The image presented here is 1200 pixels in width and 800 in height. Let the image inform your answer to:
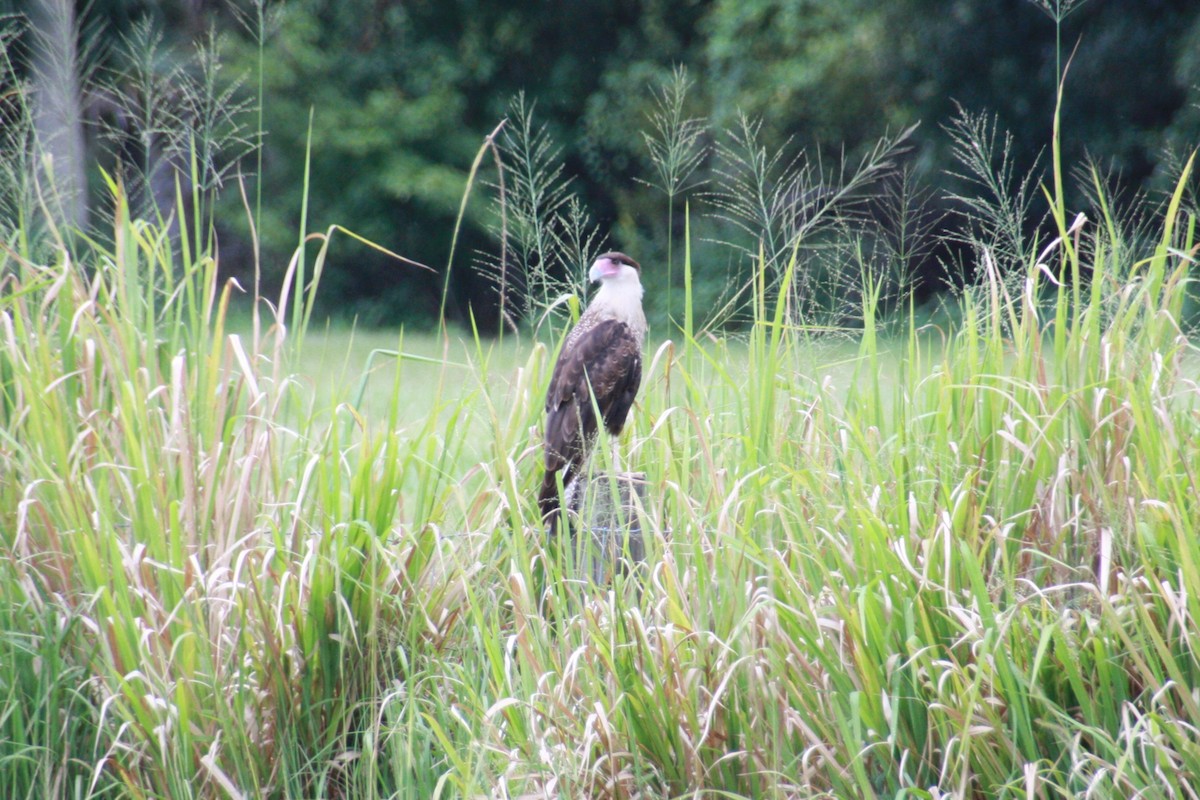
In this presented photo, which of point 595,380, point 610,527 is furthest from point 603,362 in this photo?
point 610,527

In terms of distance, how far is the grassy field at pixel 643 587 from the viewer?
179cm

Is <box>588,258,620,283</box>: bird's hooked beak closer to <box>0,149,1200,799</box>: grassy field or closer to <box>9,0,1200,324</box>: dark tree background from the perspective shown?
<box>0,149,1200,799</box>: grassy field

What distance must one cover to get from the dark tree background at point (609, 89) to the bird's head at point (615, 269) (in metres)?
5.40

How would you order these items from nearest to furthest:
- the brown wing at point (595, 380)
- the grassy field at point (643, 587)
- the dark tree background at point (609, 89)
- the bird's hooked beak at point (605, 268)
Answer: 1. the grassy field at point (643, 587)
2. the brown wing at point (595, 380)
3. the bird's hooked beak at point (605, 268)
4. the dark tree background at point (609, 89)

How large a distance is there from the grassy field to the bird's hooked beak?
104 cm

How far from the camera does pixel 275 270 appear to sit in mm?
13484

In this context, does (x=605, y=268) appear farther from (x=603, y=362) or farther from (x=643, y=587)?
(x=643, y=587)

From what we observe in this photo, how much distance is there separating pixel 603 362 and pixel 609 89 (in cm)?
1077

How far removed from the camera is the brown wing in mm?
3119

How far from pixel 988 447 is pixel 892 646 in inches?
21.8

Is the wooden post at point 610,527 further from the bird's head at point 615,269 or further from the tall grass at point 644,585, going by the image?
the bird's head at point 615,269

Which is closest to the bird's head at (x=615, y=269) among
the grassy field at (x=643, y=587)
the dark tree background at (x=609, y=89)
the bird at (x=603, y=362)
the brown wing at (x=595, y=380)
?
the bird at (x=603, y=362)

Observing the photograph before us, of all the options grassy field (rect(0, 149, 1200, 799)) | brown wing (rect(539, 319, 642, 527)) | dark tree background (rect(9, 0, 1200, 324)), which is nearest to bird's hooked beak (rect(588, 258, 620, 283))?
brown wing (rect(539, 319, 642, 527))

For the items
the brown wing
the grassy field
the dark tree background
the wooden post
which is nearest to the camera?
the grassy field
